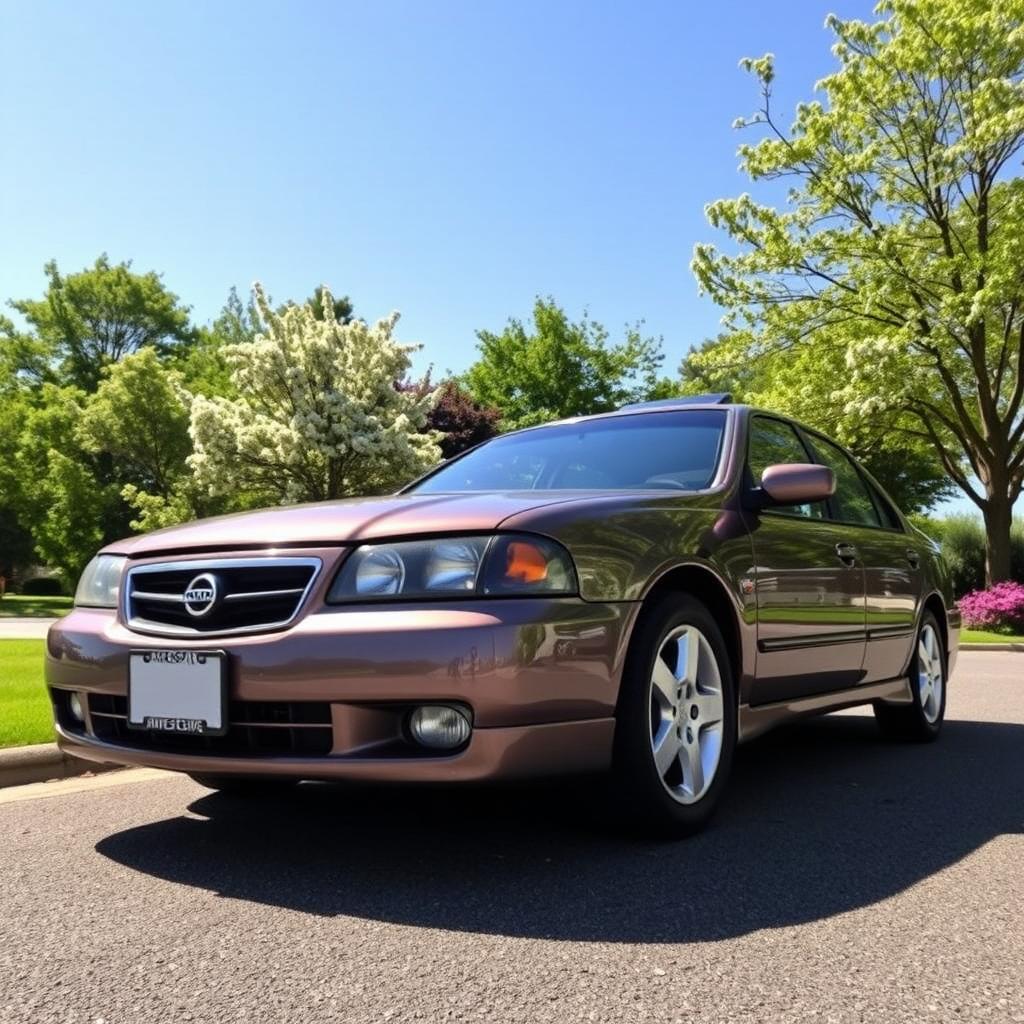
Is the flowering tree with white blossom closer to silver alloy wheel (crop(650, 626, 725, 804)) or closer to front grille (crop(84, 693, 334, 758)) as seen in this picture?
silver alloy wheel (crop(650, 626, 725, 804))

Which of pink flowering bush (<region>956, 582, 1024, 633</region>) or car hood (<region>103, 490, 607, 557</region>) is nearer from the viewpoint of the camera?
car hood (<region>103, 490, 607, 557</region>)

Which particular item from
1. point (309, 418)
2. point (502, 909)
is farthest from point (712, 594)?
point (309, 418)

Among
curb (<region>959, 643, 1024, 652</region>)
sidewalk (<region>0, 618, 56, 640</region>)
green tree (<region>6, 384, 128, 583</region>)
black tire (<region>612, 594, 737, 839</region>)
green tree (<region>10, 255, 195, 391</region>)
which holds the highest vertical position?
green tree (<region>10, 255, 195, 391</region>)

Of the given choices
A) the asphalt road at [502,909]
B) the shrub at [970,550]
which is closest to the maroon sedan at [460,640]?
the asphalt road at [502,909]

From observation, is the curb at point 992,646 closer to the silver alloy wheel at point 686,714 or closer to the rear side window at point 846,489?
the rear side window at point 846,489

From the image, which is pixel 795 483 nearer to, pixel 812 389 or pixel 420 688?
pixel 420 688

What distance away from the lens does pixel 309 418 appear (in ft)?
73.6

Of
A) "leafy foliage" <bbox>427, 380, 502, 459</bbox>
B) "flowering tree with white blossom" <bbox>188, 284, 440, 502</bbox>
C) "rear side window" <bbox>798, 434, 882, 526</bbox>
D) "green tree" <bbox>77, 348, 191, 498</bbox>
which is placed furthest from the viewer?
"leafy foliage" <bbox>427, 380, 502, 459</bbox>

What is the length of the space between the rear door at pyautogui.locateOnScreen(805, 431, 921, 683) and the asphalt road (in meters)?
0.84

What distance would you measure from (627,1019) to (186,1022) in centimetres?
85

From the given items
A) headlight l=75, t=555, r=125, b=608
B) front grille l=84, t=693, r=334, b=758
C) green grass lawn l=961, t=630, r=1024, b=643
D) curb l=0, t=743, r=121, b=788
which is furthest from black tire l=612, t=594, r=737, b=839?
green grass lawn l=961, t=630, r=1024, b=643

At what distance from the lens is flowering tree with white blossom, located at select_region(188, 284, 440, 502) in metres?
22.7

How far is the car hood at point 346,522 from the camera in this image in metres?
2.95

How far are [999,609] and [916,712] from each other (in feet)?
52.8
